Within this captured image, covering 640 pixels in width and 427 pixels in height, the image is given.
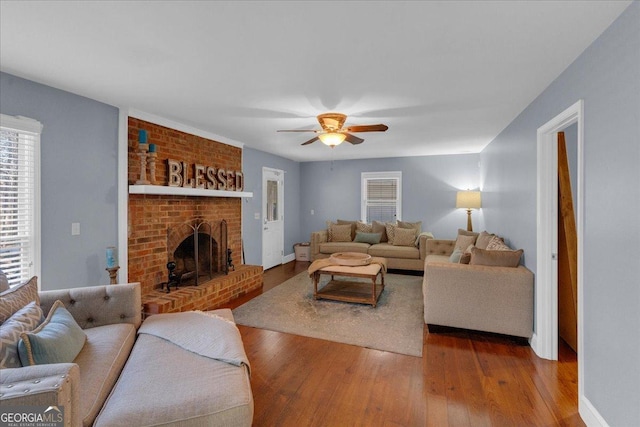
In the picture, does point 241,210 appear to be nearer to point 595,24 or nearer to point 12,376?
point 12,376

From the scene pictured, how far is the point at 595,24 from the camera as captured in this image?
1714mm

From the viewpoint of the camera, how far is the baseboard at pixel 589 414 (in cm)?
174

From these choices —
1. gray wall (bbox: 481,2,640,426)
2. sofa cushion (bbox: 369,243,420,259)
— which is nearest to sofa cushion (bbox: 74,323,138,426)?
gray wall (bbox: 481,2,640,426)

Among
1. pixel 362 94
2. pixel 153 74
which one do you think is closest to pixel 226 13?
pixel 153 74

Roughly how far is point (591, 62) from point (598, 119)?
0.40 meters

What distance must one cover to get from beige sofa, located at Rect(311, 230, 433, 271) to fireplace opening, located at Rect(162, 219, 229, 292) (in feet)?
7.07

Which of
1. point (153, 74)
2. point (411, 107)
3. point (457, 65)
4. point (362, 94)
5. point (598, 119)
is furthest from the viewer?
point (411, 107)

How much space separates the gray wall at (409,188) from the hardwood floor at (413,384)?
3.62 m

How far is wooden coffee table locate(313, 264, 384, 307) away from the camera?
3.92 meters

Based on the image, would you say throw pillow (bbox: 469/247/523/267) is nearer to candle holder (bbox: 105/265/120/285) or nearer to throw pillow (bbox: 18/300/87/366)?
throw pillow (bbox: 18/300/87/366)

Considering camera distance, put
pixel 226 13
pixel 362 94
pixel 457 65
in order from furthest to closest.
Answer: pixel 362 94
pixel 457 65
pixel 226 13

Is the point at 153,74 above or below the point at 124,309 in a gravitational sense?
above

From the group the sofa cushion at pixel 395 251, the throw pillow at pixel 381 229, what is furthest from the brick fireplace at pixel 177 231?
the throw pillow at pixel 381 229

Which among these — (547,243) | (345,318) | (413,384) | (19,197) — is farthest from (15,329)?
(547,243)
